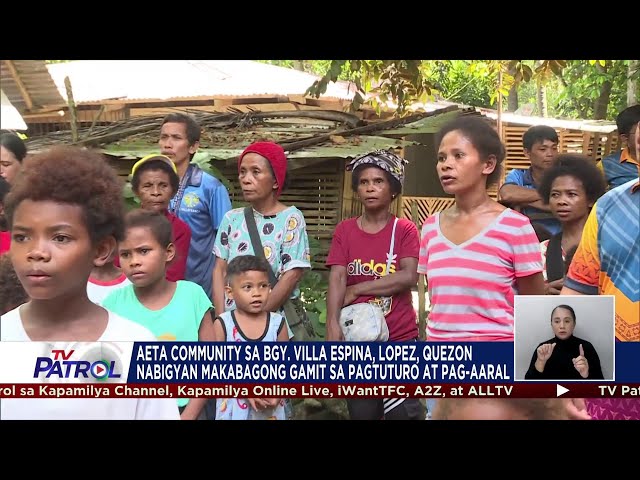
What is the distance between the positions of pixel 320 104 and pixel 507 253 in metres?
1.54

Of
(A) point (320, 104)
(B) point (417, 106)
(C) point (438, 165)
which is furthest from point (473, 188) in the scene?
(A) point (320, 104)

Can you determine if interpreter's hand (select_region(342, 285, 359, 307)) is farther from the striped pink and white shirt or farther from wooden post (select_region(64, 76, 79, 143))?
wooden post (select_region(64, 76, 79, 143))

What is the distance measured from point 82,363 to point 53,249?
31.1 inches

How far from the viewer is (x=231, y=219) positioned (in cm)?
563

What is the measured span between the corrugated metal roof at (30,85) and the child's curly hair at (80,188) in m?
0.72

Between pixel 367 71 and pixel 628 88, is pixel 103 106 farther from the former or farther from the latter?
pixel 628 88

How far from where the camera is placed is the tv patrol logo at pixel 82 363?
5410 mm

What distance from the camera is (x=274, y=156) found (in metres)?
5.59

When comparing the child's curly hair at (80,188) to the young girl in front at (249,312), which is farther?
the young girl in front at (249,312)

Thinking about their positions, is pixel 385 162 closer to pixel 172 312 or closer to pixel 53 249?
pixel 172 312

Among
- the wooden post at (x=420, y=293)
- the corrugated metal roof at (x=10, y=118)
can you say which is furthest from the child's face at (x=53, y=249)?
the wooden post at (x=420, y=293)

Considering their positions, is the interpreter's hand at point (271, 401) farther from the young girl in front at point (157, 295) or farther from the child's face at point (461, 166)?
the child's face at point (461, 166)

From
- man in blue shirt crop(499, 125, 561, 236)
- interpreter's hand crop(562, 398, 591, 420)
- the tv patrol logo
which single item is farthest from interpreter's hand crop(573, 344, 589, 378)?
the tv patrol logo
